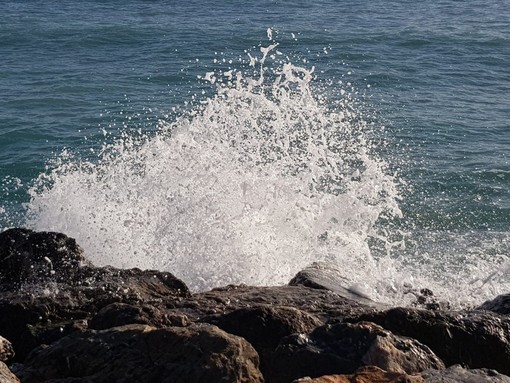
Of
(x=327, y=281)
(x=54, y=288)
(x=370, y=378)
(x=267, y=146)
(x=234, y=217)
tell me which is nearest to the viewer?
(x=370, y=378)

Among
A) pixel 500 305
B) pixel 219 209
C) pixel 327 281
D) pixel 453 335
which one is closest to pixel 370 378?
pixel 453 335

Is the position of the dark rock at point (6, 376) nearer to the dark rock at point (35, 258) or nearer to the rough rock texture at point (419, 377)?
the rough rock texture at point (419, 377)

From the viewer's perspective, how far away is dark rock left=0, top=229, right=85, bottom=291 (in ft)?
22.2

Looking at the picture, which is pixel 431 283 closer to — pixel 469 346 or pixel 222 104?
pixel 222 104

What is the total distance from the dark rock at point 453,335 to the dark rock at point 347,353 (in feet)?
1.36

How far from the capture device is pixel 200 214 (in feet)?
31.4

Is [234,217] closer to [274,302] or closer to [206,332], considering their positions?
[274,302]

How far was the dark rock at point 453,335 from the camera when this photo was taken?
5383 mm

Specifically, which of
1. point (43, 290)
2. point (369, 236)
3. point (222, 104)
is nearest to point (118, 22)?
point (222, 104)

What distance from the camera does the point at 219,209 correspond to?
9648 millimetres

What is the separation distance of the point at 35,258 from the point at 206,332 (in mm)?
2587

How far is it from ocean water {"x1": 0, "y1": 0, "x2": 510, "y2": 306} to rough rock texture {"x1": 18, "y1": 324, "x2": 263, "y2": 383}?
125 inches

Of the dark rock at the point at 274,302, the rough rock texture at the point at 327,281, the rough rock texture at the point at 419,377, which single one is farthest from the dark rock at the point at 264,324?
the rough rock texture at the point at 327,281

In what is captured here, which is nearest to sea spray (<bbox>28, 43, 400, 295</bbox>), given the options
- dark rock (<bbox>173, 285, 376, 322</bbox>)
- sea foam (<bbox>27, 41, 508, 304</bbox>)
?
sea foam (<bbox>27, 41, 508, 304</bbox>)
